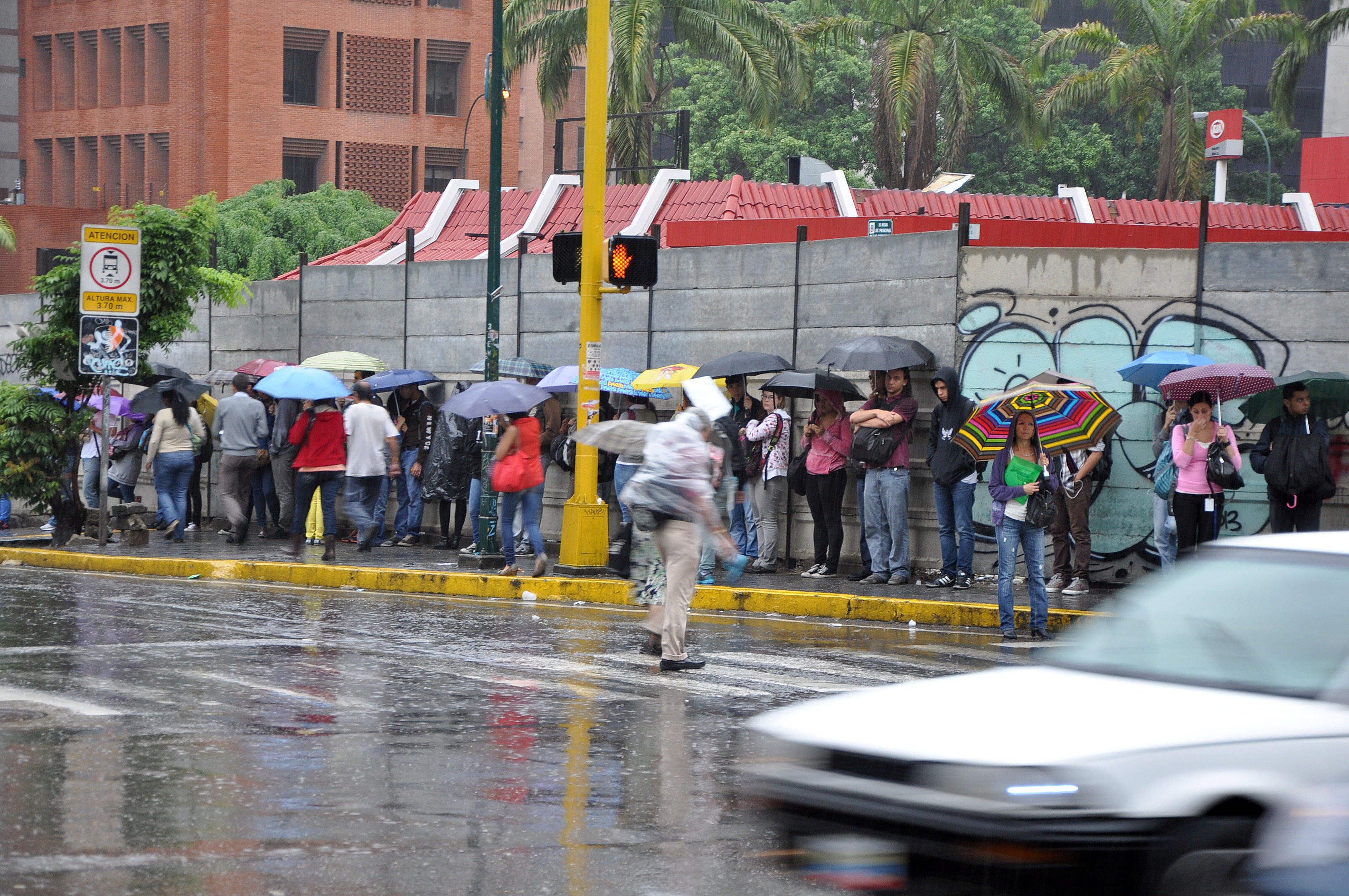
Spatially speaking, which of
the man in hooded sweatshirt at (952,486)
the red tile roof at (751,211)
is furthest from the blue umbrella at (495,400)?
the red tile roof at (751,211)

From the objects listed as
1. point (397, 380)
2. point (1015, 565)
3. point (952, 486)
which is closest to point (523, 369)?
point (397, 380)

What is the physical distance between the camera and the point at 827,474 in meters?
15.7

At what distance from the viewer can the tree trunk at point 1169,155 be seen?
41.4 m

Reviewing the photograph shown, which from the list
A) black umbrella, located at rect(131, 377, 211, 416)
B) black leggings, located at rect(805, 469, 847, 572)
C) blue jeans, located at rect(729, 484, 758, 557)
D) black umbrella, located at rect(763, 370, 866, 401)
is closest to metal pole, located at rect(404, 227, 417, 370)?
black umbrella, located at rect(131, 377, 211, 416)

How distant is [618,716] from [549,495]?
10896mm

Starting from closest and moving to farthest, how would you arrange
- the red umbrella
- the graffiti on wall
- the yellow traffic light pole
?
the yellow traffic light pole → the graffiti on wall → the red umbrella

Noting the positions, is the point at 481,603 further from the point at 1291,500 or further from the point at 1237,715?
the point at 1237,715

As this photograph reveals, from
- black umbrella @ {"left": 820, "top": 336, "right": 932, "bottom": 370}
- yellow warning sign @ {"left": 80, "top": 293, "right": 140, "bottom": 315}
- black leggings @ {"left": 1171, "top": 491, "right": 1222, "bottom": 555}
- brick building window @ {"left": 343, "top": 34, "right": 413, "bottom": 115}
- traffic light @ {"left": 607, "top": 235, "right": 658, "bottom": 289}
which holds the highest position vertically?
brick building window @ {"left": 343, "top": 34, "right": 413, "bottom": 115}

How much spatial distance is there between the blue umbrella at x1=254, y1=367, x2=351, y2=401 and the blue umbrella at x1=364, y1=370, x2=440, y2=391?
4.23 feet

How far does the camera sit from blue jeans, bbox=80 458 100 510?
72.3 feet

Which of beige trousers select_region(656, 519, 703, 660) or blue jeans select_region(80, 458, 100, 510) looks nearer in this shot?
beige trousers select_region(656, 519, 703, 660)

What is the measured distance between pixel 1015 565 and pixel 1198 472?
2.19 metres

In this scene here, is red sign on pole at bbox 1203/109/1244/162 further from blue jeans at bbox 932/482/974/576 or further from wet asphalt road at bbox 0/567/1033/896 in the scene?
wet asphalt road at bbox 0/567/1033/896

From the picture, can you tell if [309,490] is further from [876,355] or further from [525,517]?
[876,355]
